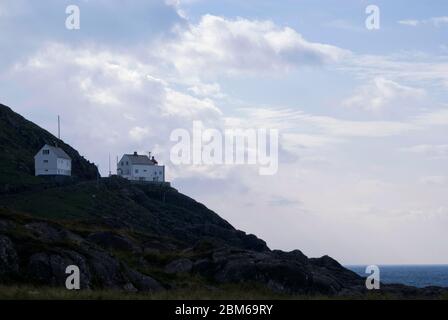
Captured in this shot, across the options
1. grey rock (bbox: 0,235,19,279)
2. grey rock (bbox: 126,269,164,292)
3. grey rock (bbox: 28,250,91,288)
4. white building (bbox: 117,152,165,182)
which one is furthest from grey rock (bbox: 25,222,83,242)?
white building (bbox: 117,152,165,182)

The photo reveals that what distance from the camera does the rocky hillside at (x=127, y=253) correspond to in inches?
1955

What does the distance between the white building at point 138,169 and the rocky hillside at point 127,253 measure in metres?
39.7

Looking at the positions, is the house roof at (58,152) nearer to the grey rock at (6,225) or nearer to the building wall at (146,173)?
the building wall at (146,173)

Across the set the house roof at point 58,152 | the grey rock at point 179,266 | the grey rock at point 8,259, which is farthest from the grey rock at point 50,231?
the house roof at point 58,152

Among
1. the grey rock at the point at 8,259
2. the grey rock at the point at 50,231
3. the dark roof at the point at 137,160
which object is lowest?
the grey rock at the point at 8,259

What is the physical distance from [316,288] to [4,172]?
10242cm

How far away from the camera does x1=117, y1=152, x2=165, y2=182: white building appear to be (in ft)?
641

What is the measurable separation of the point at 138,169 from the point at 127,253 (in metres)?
126

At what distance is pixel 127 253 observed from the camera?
70.8 m

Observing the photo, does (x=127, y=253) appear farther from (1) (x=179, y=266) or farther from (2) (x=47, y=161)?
(2) (x=47, y=161)

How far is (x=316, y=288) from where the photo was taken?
64.0 meters

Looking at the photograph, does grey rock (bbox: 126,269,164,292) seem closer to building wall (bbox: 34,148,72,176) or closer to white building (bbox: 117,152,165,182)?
building wall (bbox: 34,148,72,176)
